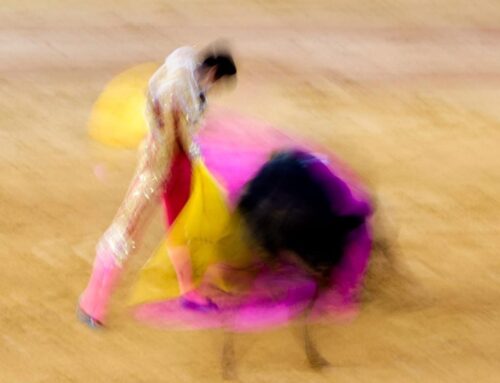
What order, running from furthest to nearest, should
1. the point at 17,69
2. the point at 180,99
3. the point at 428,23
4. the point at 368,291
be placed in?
the point at 428,23 < the point at 17,69 < the point at 368,291 < the point at 180,99

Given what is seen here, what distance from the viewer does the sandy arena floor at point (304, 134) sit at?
211 centimetres

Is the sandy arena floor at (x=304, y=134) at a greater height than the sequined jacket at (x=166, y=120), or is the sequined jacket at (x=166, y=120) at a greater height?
the sequined jacket at (x=166, y=120)

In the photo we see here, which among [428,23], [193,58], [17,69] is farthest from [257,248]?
[428,23]

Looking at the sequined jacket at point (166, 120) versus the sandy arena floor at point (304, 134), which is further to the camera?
the sandy arena floor at point (304, 134)

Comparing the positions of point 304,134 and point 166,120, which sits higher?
point 166,120

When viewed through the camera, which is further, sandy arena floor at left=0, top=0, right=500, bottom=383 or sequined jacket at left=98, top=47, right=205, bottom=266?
sandy arena floor at left=0, top=0, right=500, bottom=383

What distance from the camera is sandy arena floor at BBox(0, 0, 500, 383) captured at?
211 cm

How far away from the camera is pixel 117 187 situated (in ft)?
8.57

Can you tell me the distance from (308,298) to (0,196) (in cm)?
104

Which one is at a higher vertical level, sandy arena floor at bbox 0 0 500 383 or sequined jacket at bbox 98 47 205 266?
sequined jacket at bbox 98 47 205 266

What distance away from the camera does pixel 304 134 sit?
9.59 ft

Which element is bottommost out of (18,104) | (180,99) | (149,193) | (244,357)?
(244,357)

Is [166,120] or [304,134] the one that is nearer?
[166,120]

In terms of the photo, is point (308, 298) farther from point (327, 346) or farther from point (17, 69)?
point (17, 69)
